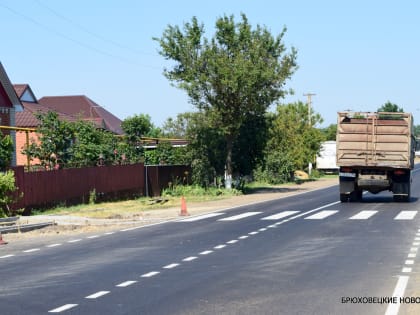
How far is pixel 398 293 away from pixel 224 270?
3286 millimetres

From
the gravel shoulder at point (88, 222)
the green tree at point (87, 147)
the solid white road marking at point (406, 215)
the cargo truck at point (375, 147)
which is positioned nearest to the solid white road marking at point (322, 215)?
the solid white road marking at point (406, 215)

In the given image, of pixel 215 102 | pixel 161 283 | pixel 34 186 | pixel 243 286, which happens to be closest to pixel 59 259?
pixel 161 283

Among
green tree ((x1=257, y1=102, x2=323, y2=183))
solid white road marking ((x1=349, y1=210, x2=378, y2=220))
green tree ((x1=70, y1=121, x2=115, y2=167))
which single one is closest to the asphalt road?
solid white road marking ((x1=349, y1=210, x2=378, y2=220))

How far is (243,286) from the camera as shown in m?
11.0

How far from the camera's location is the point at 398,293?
407 inches

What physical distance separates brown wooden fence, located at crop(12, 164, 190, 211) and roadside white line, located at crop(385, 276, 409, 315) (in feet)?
58.2

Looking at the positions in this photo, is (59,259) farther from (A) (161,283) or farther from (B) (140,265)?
(A) (161,283)

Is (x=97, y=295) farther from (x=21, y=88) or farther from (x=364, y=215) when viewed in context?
(x=21, y=88)

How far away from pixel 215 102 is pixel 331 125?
74629 millimetres

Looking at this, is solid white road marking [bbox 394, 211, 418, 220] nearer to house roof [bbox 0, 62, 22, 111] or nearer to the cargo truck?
the cargo truck

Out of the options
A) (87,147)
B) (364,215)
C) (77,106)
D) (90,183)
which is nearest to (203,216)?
(364,215)

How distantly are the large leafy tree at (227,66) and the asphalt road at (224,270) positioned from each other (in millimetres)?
18535

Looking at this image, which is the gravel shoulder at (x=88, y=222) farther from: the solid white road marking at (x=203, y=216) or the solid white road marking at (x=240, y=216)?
the solid white road marking at (x=240, y=216)

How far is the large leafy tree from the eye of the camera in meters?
39.8
